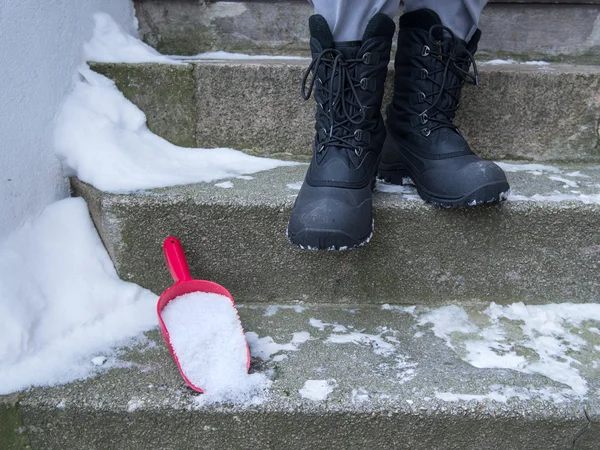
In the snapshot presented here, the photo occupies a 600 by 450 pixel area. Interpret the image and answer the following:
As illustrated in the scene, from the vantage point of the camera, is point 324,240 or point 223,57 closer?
point 324,240

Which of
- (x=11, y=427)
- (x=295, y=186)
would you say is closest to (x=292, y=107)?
(x=295, y=186)

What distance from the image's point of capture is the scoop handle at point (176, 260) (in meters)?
0.93

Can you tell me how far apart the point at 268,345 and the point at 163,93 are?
69 centimetres

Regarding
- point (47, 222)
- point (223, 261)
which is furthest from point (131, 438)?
point (47, 222)

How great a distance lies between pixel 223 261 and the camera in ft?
3.29

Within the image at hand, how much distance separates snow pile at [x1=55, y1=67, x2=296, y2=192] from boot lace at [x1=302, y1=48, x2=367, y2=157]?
0.89ft

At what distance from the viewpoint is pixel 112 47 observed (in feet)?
4.11

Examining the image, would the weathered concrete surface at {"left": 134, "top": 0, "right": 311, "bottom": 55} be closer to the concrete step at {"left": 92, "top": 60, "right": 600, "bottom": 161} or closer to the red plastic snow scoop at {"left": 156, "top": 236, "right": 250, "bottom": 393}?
the concrete step at {"left": 92, "top": 60, "right": 600, "bottom": 161}

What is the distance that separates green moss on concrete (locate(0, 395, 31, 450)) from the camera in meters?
0.75

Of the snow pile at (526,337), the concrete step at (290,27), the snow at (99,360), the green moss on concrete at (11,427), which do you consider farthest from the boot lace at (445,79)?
the green moss on concrete at (11,427)

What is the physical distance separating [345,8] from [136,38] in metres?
0.78

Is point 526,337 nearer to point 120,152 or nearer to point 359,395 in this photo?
point 359,395

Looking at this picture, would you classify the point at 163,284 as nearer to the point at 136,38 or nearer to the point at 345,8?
the point at 345,8

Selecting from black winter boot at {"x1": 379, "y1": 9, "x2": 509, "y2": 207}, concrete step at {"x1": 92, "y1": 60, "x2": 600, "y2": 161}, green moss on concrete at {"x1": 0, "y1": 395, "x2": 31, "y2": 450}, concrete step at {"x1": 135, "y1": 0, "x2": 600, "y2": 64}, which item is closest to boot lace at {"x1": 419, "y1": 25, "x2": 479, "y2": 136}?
black winter boot at {"x1": 379, "y1": 9, "x2": 509, "y2": 207}
